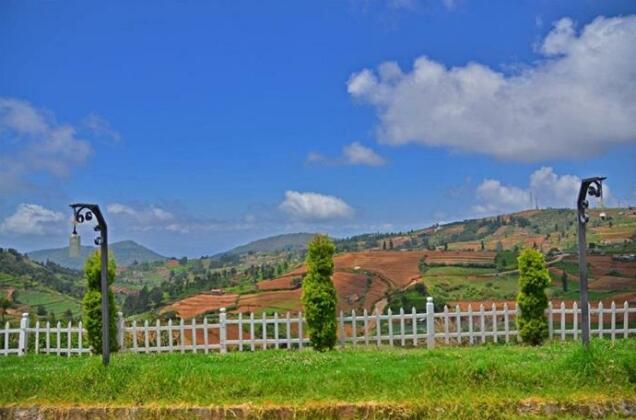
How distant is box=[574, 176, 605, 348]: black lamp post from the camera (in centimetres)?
1184

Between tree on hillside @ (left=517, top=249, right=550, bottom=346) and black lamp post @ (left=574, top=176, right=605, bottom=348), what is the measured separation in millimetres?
4972

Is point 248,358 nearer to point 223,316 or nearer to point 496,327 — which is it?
point 223,316

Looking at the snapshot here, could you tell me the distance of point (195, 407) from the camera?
10.1 m

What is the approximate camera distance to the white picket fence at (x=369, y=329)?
17766 mm

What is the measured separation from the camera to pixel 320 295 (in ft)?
54.6

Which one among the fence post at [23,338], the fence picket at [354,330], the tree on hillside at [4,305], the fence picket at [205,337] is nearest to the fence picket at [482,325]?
the fence picket at [354,330]

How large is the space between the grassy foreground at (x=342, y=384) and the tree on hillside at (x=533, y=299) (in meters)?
4.88

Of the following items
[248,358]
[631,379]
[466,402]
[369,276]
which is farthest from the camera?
[369,276]

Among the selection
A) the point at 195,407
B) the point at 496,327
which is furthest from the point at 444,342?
the point at 195,407

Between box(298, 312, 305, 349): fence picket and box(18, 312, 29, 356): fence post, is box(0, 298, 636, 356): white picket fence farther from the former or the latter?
box(18, 312, 29, 356): fence post

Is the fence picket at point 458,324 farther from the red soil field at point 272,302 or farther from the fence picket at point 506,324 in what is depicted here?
the red soil field at point 272,302

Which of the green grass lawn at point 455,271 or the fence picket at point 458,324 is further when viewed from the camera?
the green grass lawn at point 455,271

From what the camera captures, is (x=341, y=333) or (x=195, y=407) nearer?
(x=195, y=407)

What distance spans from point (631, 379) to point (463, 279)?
17010mm
